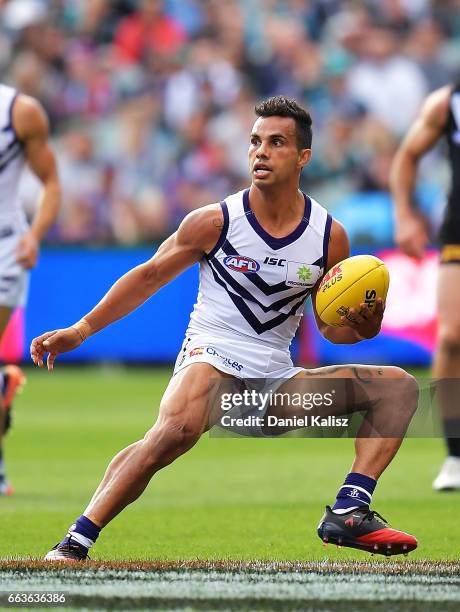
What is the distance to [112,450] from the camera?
1051cm

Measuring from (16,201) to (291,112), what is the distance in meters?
3.15

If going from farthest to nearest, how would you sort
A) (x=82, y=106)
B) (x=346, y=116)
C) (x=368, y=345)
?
(x=82, y=106)
(x=346, y=116)
(x=368, y=345)

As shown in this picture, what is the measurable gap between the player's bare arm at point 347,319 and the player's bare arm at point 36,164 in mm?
2788

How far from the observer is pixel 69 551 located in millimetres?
5453

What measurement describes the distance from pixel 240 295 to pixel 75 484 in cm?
317

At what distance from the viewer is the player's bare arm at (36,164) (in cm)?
841

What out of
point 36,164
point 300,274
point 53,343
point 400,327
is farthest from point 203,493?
point 400,327

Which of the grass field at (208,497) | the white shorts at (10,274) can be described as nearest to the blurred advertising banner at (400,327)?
the grass field at (208,497)

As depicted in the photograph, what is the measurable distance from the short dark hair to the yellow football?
537mm

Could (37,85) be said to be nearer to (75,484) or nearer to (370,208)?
(370,208)

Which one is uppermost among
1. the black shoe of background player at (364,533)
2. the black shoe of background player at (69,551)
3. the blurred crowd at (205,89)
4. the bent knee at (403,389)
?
the blurred crowd at (205,89)

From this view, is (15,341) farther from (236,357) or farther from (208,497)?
(236,357)

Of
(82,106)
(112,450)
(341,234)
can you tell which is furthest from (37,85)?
(341,234)

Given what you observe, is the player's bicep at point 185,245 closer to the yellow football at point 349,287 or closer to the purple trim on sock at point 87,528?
the yellow football at point 349,287
